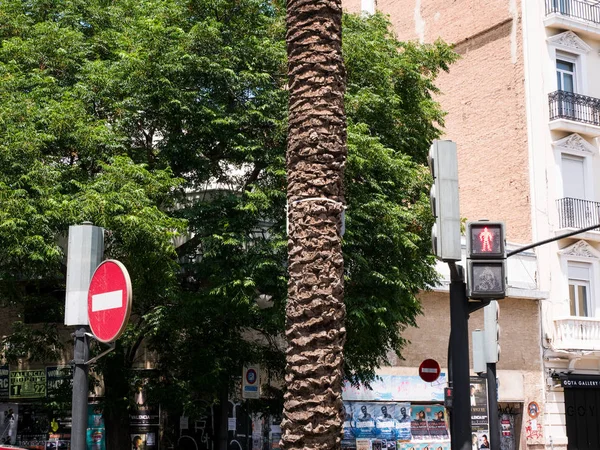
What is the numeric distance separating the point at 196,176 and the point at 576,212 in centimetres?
1598

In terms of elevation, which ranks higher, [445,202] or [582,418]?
[445,202]

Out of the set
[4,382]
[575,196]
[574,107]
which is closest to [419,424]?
[575,196]

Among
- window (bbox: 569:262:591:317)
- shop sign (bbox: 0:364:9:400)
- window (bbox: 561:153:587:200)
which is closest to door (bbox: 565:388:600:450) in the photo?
window (bbox: 569:262:591:317)

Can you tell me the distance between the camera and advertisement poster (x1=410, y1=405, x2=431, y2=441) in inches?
951

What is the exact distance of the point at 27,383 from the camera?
811 inches

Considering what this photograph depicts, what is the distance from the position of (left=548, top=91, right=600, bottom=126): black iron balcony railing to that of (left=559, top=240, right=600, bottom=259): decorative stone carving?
166 inches

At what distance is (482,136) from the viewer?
29078mm

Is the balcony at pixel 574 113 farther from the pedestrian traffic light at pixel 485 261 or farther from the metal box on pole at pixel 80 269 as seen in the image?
the metal box on pole at pixel 80 269

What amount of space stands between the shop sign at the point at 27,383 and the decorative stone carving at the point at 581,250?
16.4 meters

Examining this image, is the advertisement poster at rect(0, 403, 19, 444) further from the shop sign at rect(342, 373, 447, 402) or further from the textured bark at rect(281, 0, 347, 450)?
the textured bark at rect(281, 0, 347, 450)

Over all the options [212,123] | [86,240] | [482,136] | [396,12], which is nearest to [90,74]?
[212,123]

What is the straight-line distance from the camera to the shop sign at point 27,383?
66.8 feet

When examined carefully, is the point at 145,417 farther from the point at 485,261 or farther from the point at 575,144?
the point at 575,144

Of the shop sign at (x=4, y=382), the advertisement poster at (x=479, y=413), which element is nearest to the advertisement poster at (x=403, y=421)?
the advertisement poster at (x=479, y=413)
